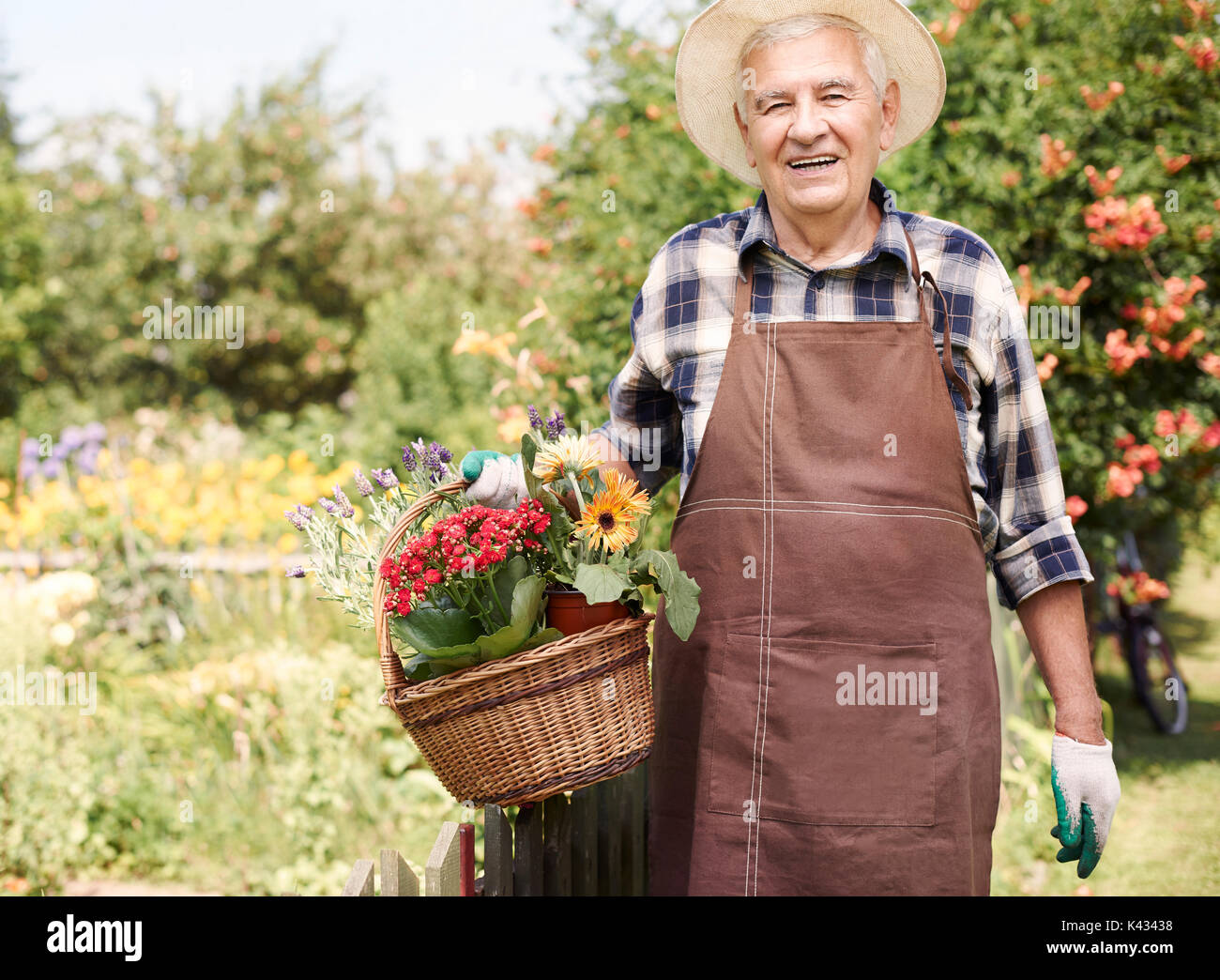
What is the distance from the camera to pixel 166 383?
28.1 feet

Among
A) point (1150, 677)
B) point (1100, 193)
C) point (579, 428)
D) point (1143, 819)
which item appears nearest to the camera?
point (579, 428)

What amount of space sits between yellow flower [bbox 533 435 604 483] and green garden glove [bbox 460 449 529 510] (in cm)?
5

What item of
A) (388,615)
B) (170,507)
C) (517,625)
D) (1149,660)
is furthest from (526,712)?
(1149,660)

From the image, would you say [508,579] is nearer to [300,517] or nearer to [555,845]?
[300,517]

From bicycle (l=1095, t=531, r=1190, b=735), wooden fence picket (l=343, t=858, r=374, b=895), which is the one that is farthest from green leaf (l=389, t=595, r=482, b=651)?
bicycle (l=1095, t=531, r=1190, b=735)

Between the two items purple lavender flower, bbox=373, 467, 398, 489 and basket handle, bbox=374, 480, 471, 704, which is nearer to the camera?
basket handle, bbox=374, 480, 471, 704

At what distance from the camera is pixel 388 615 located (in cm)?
148

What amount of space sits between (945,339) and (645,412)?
1.81 feet

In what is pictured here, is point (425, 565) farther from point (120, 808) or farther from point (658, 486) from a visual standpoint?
point (120, 808)

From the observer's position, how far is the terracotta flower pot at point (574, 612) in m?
1.53

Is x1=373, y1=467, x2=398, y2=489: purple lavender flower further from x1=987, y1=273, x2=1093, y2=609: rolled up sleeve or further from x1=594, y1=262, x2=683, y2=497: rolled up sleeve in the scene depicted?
x1=987, y1=273, x2=1093, y2=609: rolled up sleeve

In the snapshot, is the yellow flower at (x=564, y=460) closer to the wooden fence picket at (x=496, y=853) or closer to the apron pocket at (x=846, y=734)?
the apron pocket at (x=846, y=734)

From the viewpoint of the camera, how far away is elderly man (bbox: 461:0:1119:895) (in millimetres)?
1585
